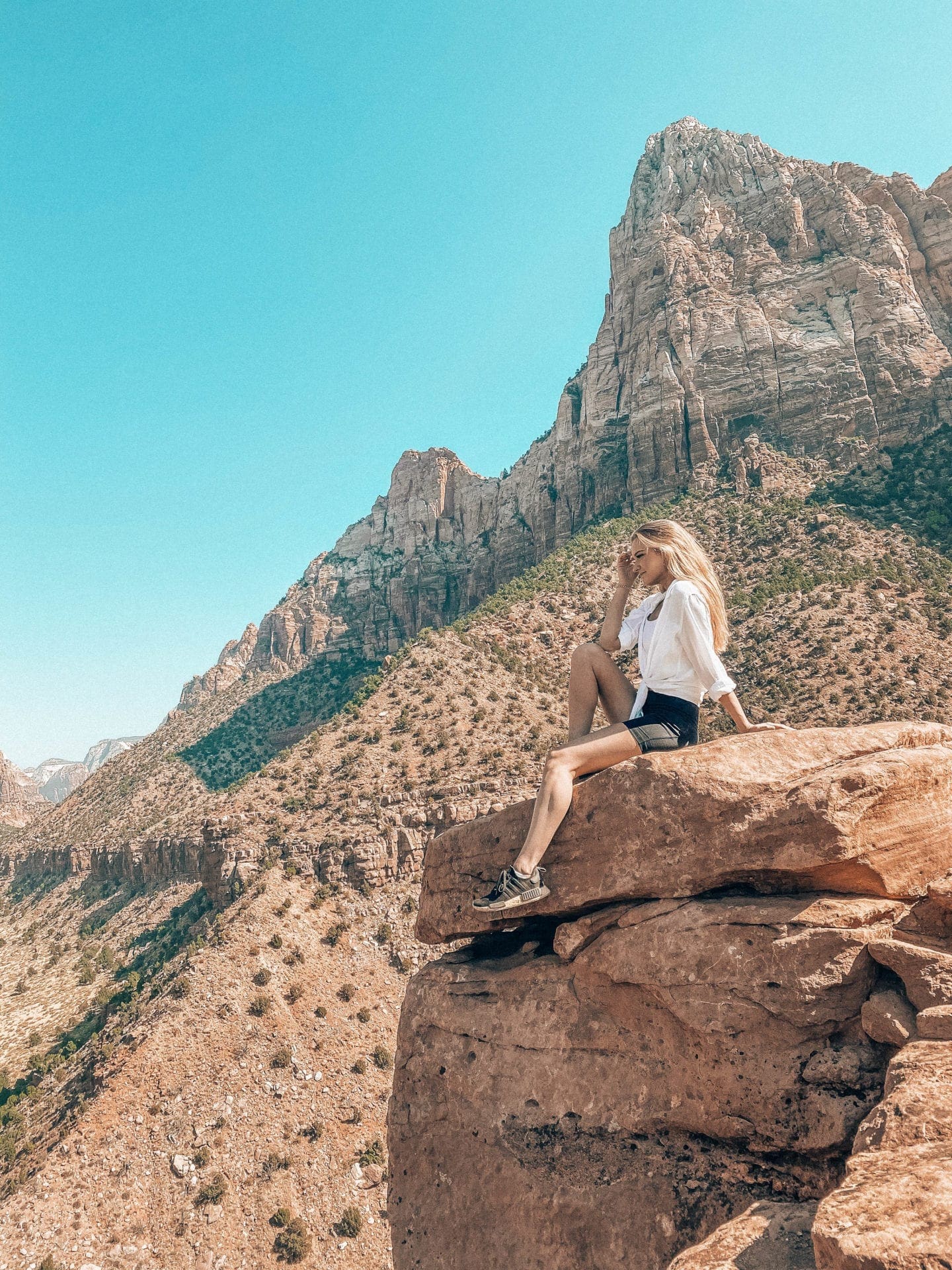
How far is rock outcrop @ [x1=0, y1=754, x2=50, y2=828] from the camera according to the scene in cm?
11444

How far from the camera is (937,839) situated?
21.2 feet

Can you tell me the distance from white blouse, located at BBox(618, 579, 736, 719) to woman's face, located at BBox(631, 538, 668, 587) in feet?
1.39

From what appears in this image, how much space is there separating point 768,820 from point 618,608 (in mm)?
2918

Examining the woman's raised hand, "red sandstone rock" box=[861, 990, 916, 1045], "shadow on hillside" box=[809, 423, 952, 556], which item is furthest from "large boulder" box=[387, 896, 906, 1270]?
"shadow on hillside" box=[809, 423, 952, 556]

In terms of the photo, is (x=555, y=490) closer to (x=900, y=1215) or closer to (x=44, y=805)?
(x=900, y=1215)

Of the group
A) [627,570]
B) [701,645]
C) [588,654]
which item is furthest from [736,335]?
[701,645]

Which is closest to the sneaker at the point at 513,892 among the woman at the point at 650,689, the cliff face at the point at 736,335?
the woman at the point at 650,689

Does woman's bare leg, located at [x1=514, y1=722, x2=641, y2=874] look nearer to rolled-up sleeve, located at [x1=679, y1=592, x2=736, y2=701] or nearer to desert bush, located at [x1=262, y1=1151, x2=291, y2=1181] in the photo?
rolled-up sleeve, located at [x1=679, y1=592, x2=736, y2=701]

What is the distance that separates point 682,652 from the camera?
23.1 feet

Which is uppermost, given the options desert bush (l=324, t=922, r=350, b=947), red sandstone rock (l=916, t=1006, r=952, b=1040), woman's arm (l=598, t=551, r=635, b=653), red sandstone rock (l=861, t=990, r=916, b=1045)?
woman's arm (l=598, t=551, r=635, b=653)

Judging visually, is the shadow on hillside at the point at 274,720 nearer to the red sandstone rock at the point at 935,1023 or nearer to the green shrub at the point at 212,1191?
the green shrub at the point at 212,1191

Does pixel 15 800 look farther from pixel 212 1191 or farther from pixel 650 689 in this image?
pixel 650 689

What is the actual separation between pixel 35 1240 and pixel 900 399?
282 feet

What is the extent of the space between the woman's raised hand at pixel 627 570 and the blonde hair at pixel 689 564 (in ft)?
0.97
